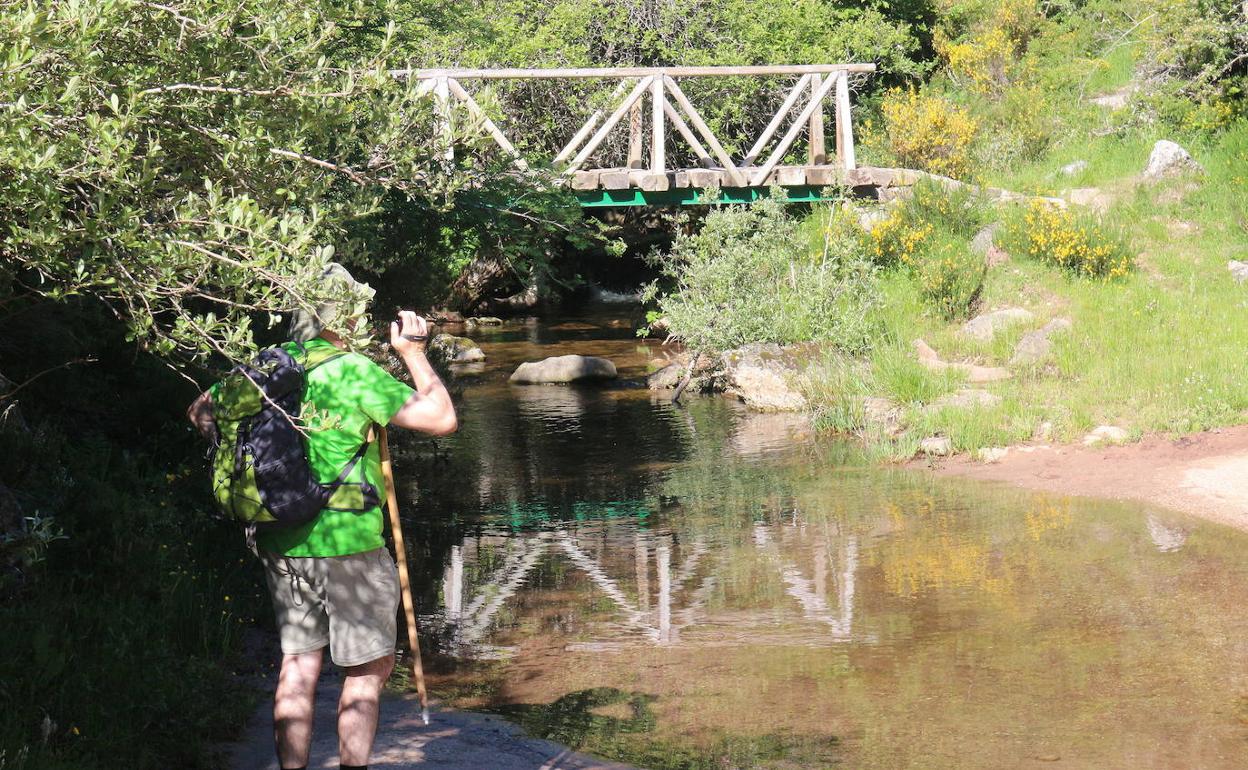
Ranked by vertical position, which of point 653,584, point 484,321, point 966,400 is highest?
point 484,321

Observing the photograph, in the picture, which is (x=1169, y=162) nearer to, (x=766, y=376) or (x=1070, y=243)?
(x=1070, y=243)

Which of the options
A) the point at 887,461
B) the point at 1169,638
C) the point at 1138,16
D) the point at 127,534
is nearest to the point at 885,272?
the point at 887,461

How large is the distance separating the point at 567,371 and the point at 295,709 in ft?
42.0

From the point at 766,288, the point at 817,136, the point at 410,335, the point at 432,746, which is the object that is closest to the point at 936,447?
the point at 766,288

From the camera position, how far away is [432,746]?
5.17 m

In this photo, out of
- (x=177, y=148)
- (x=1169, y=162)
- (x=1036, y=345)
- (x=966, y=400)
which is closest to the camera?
(x=177, y=148)

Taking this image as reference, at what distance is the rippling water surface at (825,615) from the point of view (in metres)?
5.44

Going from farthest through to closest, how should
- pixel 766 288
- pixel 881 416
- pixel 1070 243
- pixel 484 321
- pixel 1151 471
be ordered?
pixel 484 321 < pixel 766 288 < pixel 1070 243 < pixel 881 416 < pixel 1151 471

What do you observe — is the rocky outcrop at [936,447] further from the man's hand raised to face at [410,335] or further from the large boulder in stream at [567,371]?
the man's hand raised to face at [410,335]

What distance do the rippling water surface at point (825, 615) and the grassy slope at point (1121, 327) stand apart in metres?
1.40

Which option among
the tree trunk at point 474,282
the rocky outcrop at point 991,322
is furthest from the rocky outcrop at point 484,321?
the rocky outcrop at point 991,322

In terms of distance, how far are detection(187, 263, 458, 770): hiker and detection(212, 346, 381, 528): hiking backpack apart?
27mm

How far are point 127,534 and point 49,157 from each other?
9.56 feet

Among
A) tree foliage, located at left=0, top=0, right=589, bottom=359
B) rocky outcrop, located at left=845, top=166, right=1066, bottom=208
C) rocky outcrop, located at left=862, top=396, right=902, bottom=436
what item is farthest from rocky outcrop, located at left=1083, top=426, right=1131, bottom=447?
tree foliage, located at left=0, top=0, right=589, bottom=359
